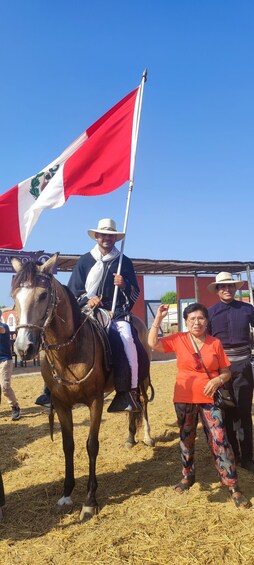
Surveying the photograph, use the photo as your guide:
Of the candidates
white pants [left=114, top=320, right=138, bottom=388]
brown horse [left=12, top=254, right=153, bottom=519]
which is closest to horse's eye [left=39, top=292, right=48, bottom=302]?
brown horse [left=12, top=254, right=153, bottom=519]

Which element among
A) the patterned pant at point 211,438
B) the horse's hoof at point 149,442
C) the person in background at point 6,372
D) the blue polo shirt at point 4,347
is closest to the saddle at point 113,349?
the patterned pant at point 211,438

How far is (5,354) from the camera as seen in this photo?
26.3 feet

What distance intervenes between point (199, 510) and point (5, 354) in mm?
5414

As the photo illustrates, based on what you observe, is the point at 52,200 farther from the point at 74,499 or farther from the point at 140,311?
the point at 140,311

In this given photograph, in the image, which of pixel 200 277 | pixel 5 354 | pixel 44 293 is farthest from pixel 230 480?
pixel 200 277

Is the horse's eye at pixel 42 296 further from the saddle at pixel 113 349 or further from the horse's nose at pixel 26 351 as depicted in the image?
the saddle at pixel 113 349

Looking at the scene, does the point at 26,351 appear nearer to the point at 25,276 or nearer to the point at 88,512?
the point at 25,276

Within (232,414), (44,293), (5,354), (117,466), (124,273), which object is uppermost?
(124,273)

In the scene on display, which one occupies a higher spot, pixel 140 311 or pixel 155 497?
pixel 140 311

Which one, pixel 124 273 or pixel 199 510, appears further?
pixel 124 273

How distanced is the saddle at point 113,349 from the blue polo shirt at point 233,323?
3.34 ft

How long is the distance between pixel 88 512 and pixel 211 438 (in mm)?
1348

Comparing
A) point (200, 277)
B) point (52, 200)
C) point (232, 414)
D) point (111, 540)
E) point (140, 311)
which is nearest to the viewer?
point (111, 540)

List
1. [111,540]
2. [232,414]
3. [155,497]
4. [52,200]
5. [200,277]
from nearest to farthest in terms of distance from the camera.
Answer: [111,540] → [155,497] → [232,414] → [52,200] → [200,277]
